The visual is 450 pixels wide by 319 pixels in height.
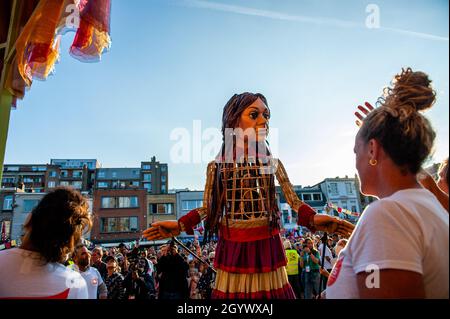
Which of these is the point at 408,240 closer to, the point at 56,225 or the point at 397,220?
the point at 397,220

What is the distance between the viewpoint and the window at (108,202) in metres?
32.4

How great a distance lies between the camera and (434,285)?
89cm

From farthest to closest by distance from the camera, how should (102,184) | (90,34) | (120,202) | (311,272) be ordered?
(102,184)
(120,202)
(311,272)
(90,34)

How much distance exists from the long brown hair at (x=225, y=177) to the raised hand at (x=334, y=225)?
32 centimetres

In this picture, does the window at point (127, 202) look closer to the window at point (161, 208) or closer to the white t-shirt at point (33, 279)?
the window at point (161, 208)

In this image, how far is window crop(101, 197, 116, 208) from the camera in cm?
3244

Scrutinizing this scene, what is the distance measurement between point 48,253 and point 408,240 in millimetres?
1520

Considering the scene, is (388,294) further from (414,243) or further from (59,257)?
(59,257)

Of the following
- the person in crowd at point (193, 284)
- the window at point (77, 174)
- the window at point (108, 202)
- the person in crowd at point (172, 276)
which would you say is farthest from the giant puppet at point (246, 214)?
the window at point (77, 174)

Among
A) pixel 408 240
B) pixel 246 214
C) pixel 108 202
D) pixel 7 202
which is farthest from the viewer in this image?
pixel 108 202

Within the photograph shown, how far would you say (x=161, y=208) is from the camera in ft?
113

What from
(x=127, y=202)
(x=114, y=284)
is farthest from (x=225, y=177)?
(x=127, y=202)
